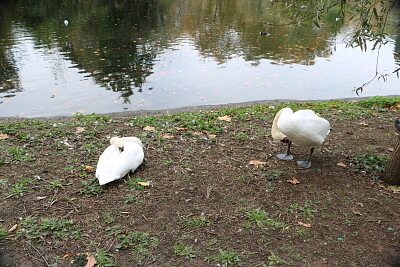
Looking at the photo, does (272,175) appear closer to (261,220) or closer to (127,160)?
(261,220)

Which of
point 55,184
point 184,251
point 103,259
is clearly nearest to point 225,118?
point 55,184

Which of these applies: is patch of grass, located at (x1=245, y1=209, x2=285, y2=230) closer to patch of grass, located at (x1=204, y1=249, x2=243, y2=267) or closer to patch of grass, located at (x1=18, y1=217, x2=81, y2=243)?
patch of grass, located at (x1=204, y1=249, x2=243, y2=267)

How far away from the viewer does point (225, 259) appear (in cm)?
272

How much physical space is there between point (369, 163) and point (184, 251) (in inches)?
111

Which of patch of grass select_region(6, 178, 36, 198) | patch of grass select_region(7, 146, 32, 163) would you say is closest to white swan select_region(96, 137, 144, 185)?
patch of grass select_region(6, 178, 36, 198)

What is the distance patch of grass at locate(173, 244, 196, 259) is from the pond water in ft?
9.37

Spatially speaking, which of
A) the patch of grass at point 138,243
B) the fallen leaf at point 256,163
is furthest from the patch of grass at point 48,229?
the fallen leaf at point 256,163

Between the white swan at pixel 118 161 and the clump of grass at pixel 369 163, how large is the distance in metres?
2.77

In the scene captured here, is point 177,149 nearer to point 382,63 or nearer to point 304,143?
point 304,143

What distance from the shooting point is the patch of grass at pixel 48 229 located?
290cm

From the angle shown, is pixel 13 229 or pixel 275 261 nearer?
pixel 275 261

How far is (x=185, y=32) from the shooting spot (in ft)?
57.8

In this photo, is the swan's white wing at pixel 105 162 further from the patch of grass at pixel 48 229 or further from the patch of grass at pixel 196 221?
the patch of grass at pixel 196 221

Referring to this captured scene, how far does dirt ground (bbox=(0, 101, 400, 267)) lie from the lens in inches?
110
